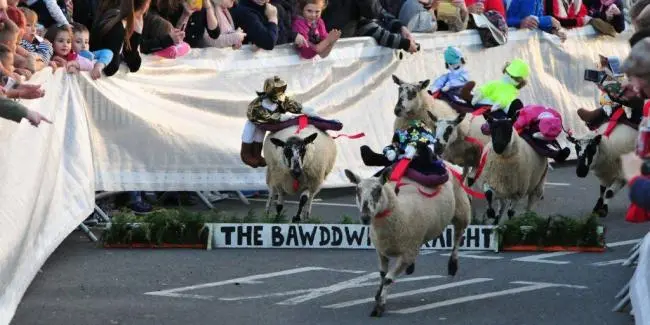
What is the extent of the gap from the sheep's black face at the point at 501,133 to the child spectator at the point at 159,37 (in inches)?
121

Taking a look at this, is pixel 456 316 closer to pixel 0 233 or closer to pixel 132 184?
pixel 0 233

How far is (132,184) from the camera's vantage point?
1520 centimetres

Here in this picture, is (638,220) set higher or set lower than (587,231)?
higher

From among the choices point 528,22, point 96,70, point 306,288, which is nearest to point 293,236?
point 306,288

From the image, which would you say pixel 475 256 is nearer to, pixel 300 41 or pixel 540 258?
pixel 540 258

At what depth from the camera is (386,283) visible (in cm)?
1119

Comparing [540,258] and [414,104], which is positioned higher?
[540,258]

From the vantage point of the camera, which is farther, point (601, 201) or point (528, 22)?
point (528, 22)

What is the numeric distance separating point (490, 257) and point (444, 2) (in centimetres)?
635

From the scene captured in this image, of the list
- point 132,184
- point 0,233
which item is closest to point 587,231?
point 132,184

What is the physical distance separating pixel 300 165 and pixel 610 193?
3261 millimetres

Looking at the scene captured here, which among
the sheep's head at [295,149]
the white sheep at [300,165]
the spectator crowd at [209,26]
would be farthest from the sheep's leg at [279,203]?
the spectator crowd at [209,26]

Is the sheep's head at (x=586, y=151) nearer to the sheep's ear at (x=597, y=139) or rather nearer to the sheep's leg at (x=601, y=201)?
the sheep's ear at (x=597, y=139)

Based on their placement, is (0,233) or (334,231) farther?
(334,231)
